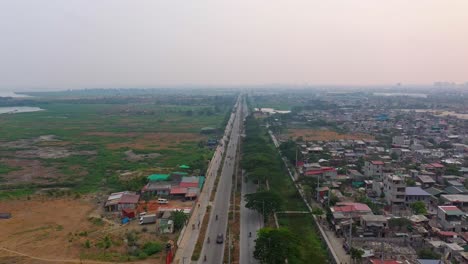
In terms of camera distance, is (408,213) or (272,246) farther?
(408,213)

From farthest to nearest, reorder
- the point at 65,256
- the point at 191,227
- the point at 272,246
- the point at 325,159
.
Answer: the point at 325,159 → the point at 191,227 → the point at 65,256 → the point at 272,246

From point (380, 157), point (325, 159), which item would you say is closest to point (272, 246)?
point (325, 159)

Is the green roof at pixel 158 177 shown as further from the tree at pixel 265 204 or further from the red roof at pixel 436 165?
the red roof at pixel 436 165

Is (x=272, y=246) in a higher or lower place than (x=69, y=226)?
higher

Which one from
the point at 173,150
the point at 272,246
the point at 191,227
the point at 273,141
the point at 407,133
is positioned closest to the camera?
the point at 272,246

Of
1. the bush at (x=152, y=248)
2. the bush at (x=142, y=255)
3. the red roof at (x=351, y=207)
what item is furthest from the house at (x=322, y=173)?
the bush at (x=142, y=255)

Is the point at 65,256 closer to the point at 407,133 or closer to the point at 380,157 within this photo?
the point at 380,157
